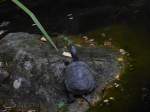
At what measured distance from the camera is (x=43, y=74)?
4.75 metres

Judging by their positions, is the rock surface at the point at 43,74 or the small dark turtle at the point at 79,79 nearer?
the small dark turtle at the point at 79,79

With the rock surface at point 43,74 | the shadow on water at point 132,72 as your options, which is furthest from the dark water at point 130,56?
the rock surface at point 43,74

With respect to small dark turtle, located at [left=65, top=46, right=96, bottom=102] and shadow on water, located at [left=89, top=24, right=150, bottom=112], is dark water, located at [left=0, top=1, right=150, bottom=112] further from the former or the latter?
small dark turtle, located at [left=65, top=46, right=96, bottom=102]

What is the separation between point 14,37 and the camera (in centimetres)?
563

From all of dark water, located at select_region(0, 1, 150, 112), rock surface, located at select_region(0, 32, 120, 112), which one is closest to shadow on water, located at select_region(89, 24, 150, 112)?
dark water, located at select_region(0, 1, 150, 112)

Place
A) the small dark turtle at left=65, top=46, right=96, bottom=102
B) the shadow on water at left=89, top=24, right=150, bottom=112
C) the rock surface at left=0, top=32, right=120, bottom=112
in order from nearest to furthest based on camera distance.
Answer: the shadow on water at left=89, top=24, right=150, bottom=112, the small dark turtle at left=65, top=46, right=96, bottom=102, the rock surface at left=0, top=32, right=120, bottom=112

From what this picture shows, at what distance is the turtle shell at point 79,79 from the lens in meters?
4.36

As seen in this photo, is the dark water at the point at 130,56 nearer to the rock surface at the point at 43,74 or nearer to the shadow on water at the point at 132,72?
the shadow on water at the point at 132,72

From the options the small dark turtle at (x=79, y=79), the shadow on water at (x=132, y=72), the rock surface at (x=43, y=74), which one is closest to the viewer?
the shadow on water at (x=132, y=72)

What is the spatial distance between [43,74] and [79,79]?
0.56m

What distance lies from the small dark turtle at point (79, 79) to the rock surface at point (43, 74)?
0.43 ft

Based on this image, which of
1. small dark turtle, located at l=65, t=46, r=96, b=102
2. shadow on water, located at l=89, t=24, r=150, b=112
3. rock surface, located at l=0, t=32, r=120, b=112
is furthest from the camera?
rock surface, located at l=0, t=32, r=120, b=112

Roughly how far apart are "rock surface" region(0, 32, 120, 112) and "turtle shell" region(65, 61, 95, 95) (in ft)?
0.47

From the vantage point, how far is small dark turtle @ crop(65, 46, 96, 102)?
436cm
